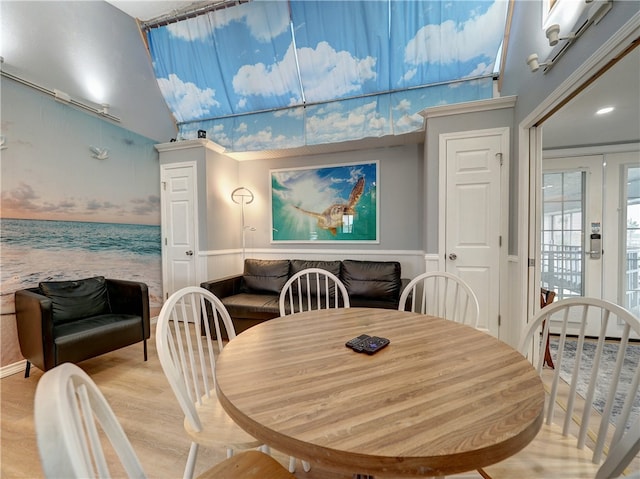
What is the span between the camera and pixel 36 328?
2.03 metres

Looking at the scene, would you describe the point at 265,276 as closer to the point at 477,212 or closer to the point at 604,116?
the point at 477,212

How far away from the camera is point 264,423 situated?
620 millimetres

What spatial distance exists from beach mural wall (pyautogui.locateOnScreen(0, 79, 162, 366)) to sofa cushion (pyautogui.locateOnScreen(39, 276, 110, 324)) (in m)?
0.23

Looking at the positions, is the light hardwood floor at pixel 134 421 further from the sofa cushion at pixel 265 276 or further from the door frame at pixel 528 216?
the door frame at pixel 528 216

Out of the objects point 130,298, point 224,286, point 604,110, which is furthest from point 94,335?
point 604,110

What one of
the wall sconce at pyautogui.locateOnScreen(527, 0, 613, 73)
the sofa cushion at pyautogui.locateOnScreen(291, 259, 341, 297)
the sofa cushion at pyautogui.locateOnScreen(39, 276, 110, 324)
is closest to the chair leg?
the sofa cushion at pyautogui.locateOnScreen(39, 276, 110, 324)

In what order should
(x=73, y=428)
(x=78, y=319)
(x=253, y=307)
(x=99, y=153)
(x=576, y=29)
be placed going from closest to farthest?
(x=73, y=428), (x=576, y=29), (x=78, y=319), (x=253, y=307), (x=99, y=153)

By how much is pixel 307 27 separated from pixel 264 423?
140 inches

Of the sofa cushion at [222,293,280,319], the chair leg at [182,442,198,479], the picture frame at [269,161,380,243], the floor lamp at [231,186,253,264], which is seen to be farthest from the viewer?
the floor lamp at [231,186,253,264]

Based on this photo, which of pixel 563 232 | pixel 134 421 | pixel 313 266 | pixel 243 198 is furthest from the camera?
pixel 243 198

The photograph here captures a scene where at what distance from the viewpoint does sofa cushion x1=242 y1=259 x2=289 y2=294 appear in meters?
3.35

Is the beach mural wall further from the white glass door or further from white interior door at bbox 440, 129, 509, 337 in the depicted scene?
the white glass door

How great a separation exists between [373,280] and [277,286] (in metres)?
1.16

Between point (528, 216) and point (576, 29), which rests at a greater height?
point (576, 29)
